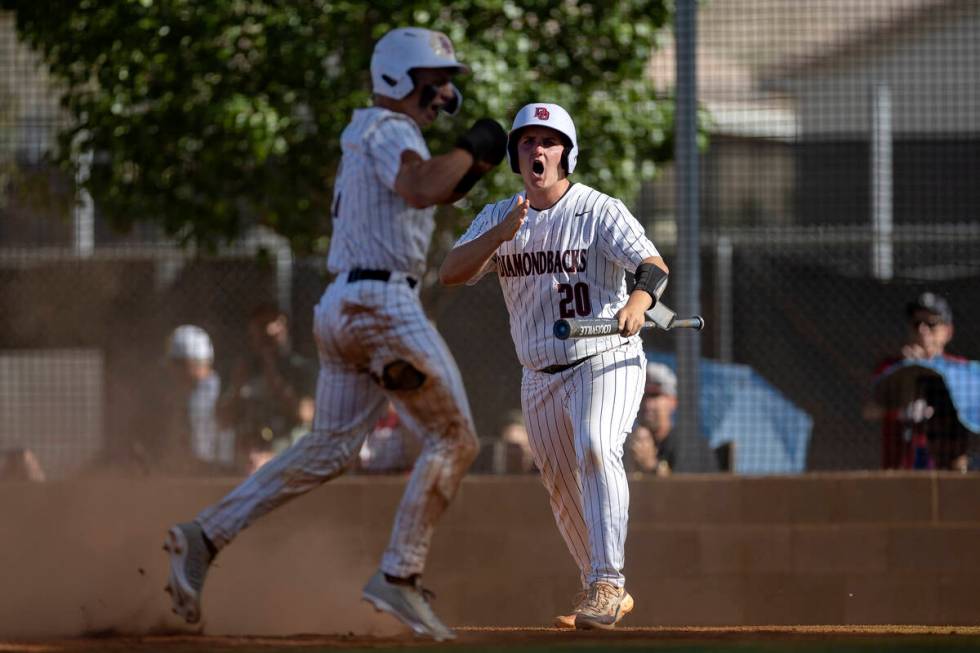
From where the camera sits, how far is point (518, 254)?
619 centimetres

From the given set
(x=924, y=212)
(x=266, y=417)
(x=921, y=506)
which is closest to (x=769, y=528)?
(x=921, y=506)

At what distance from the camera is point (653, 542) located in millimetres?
8312

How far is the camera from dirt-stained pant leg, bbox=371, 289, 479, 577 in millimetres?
5512

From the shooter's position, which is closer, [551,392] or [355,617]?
[551,392]

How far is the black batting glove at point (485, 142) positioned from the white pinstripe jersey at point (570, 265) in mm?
658

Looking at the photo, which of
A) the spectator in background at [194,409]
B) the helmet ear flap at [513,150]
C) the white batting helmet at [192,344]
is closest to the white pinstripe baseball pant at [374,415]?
the helmet ear flap at [513,150]

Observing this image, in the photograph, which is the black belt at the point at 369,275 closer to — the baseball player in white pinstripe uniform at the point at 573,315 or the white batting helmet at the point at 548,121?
the baseball player in white pinstripe uniform at the point at 573,315

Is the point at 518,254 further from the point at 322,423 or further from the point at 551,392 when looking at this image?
the point at 322,423

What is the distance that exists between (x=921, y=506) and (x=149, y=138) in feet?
→ 15.0

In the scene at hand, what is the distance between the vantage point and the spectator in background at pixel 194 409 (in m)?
8.85

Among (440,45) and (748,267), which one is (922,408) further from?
(440,45)

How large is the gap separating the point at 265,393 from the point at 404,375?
3584mm

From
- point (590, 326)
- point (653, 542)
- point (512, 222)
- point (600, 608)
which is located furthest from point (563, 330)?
point (653, 542)

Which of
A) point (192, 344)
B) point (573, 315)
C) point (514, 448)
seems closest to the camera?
point (573, 315)
